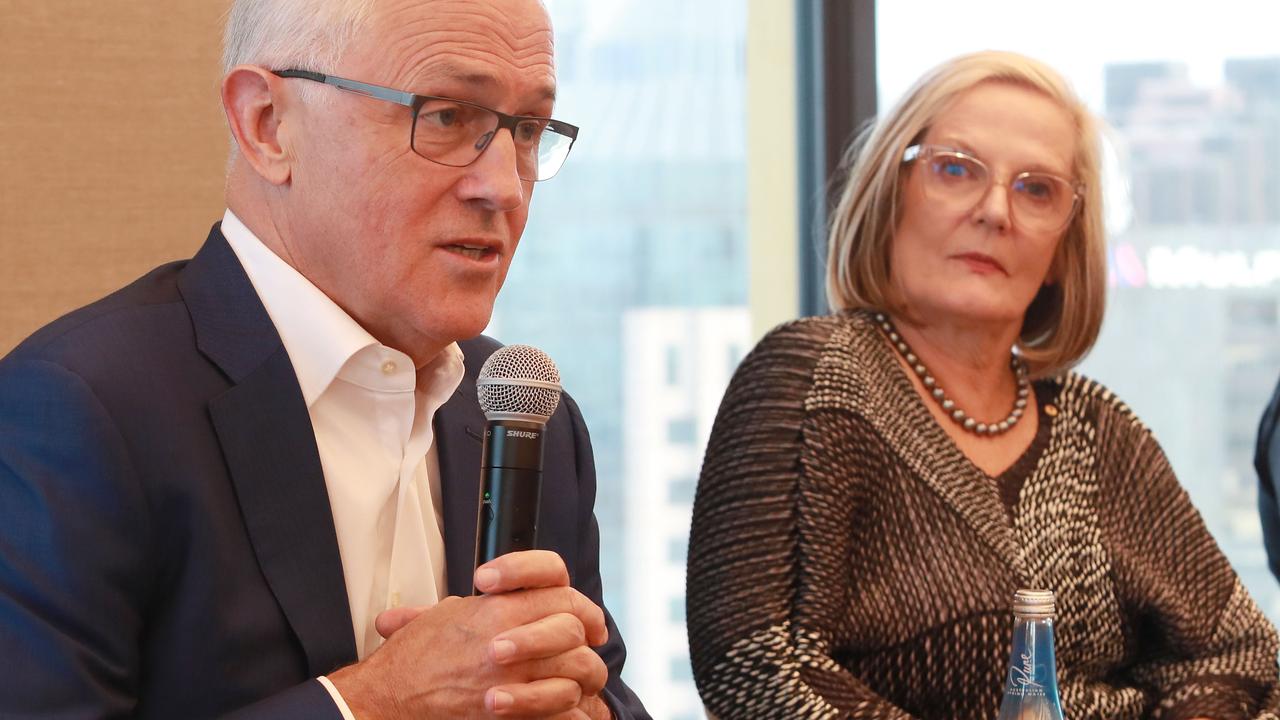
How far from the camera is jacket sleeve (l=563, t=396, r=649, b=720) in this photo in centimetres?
166

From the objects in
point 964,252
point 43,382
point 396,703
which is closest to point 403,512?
point 396,703

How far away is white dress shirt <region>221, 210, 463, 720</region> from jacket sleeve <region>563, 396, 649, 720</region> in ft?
0.84

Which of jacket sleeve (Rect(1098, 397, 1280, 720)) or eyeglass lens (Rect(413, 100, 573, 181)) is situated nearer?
eyeglass lens (Rect(413, 100, 573, 181))

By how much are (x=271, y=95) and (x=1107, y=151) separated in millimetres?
1658

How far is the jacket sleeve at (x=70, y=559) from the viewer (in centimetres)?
116

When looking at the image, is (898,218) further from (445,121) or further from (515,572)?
(515,572)

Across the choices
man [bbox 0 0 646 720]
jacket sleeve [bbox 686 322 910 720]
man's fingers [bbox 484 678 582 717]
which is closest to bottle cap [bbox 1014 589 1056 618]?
jacket sleeve [bbox 686 322 910 720]

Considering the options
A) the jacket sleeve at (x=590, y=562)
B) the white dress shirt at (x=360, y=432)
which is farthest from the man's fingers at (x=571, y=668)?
the jacket sleeve at (x=590, y=562)

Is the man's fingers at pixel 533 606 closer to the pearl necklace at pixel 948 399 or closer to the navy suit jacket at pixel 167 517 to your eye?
the navy suit jacket at pixel 167 517

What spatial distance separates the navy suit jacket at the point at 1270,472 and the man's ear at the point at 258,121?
2024mm

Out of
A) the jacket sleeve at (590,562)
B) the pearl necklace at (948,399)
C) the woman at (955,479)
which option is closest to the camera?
the jacket sleeve at (590,562)

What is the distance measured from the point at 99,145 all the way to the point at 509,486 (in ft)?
3.40

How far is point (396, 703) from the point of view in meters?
1.26

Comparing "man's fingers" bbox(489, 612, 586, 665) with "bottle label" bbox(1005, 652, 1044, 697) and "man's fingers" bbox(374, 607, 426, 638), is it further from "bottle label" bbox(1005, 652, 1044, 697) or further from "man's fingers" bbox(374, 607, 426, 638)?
"bottle label" bbox(1005, 652, 1044, 697)
